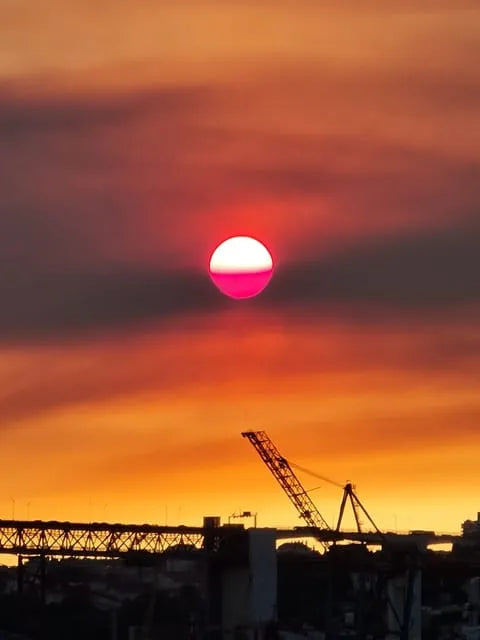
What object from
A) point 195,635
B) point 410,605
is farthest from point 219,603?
point 410,605

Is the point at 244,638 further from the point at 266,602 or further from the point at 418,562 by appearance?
the point at 418,562

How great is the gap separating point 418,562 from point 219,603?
1766cm

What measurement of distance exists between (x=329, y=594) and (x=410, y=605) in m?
7.64

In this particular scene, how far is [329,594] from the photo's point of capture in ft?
639

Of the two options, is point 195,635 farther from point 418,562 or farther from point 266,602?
point 418,562

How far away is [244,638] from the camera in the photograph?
19125cm

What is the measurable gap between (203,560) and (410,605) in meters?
18.8

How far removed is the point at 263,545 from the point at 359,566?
34.7ft

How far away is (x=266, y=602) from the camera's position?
19125cm

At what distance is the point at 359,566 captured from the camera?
649 feet

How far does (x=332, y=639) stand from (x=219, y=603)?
11.6m

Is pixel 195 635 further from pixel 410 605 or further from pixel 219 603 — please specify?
pixel 410 605

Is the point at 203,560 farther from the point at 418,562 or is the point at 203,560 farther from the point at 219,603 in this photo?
the point at 418,562

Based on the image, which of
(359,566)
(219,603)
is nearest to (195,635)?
(219,603)
